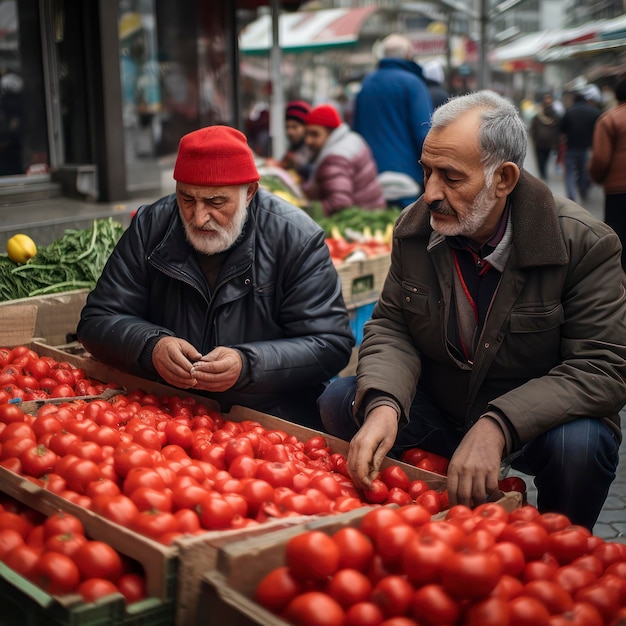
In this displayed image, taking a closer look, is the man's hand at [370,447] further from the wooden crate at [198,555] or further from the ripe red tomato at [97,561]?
the ripe red tomato at [97,561]

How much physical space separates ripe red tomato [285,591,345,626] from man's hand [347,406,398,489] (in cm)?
90

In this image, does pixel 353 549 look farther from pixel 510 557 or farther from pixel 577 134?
pixel 577 134

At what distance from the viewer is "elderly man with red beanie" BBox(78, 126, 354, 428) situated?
3.74m

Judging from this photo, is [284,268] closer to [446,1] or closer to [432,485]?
[432,485]

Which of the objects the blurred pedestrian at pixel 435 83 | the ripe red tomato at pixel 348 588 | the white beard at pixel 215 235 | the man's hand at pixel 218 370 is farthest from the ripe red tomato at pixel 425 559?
the blurred pedestrian at pixel 435 83

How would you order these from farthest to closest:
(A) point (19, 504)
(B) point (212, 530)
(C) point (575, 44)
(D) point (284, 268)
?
(C) point (575, 44), (D) point (284, 268), (A) point (19, 504), (B) point (212, 530)

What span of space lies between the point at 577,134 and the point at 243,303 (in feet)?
41.6

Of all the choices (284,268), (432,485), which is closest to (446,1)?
(284,268)

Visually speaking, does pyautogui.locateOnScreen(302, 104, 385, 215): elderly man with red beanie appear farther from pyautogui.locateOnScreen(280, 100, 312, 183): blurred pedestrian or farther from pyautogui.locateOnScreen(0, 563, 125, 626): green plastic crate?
pyautogui.locateOnScreen(0, 563, 125, 626): green plastic crate

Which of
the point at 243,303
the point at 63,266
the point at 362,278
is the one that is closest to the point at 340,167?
the point at 362,278

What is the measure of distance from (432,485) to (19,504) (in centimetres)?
139

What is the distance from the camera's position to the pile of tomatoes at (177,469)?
2465 mm

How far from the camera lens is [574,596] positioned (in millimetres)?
2182

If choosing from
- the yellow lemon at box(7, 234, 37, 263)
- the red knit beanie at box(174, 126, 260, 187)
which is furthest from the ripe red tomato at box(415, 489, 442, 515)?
the yellow lemon at box(7, 234, 37, 263)
